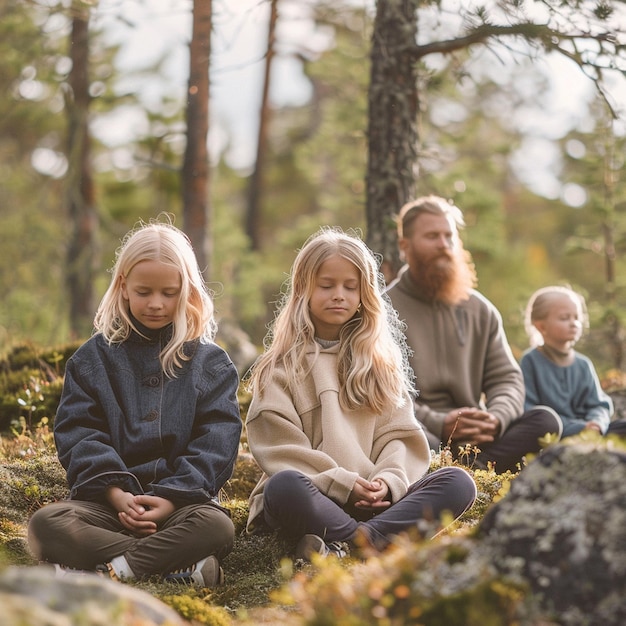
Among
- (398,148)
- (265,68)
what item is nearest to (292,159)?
(265,68)

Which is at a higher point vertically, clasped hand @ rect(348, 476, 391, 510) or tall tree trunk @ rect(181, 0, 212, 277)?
tall tree trunk @ rect(181, 0, 212, 277)

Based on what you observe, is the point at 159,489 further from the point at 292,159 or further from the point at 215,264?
the point at 292,159

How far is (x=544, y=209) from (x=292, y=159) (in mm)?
8355

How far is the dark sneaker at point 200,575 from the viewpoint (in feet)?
13.3

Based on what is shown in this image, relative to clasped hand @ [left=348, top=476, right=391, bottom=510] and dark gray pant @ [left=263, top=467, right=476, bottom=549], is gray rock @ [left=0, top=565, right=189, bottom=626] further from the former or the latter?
clasped hand @ [left=348, top=476, right=391, bottom=510]

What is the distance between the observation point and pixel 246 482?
19.1 ft

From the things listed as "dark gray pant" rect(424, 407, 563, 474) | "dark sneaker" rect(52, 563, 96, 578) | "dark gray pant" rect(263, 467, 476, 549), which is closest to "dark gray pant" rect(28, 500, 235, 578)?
"dark sneaker" rect(52, 563, 96, 578)

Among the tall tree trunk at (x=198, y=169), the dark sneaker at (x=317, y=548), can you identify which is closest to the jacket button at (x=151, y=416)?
the dark sneaker at (x=317, y=548)

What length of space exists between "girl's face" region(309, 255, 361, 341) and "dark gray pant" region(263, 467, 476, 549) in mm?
984

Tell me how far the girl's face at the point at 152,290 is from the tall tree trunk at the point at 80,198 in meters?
8.64

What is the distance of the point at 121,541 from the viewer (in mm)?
4109

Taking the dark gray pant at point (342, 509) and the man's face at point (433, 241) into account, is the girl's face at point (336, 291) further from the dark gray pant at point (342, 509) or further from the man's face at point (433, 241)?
the man's face at point (433, 241)

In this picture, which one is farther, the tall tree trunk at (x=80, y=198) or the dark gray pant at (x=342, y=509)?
the tall tree trunk at (x=80, y=198)

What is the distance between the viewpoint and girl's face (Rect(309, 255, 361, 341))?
480 centimetres
